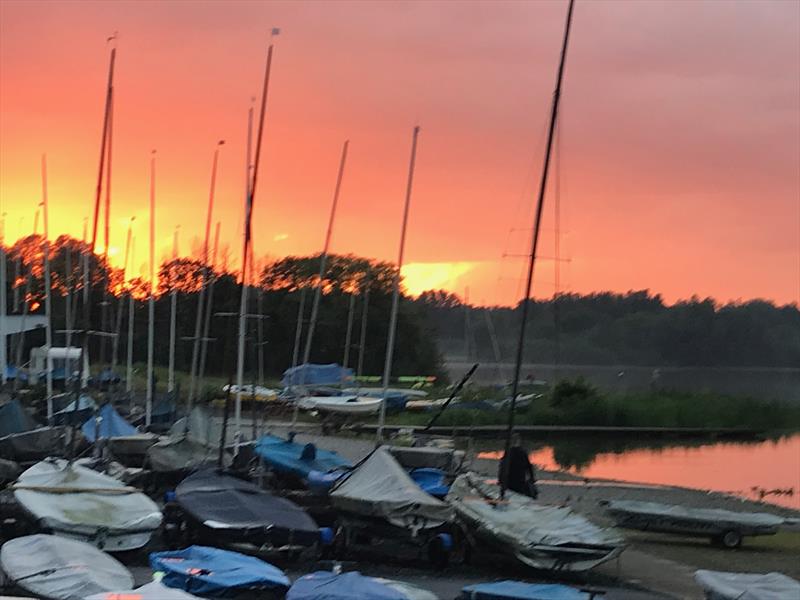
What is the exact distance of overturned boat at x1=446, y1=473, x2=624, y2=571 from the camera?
755 inches

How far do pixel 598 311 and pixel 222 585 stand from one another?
12422 cm

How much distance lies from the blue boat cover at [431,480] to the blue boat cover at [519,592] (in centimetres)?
715

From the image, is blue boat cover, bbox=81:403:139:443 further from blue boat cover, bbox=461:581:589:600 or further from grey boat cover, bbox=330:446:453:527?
blue boat cover, bbox=461:581:589:600

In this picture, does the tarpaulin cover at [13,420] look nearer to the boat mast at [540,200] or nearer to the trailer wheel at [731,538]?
the boat mast at [540,200]

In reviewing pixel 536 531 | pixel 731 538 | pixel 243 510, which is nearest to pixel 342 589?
pixel 536 531

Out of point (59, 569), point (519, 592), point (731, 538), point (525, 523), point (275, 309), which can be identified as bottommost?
point (731, 538)

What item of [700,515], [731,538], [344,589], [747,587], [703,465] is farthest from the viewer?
[703,465]

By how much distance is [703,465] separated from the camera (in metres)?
54.0

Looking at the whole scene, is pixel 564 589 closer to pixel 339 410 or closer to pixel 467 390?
pixel 339 410

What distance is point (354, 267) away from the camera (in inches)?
4126

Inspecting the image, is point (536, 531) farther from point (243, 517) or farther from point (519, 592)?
point (243, 517)

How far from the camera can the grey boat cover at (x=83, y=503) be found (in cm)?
1947

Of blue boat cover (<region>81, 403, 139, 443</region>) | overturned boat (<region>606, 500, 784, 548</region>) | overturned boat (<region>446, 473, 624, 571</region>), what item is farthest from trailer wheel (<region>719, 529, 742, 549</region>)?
blue boat cover (<region>81, 403, 139, 443</region>)

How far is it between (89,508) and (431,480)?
7.41 meters
